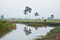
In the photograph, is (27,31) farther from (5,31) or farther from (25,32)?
(5,31)

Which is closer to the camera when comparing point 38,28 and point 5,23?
point 5,23

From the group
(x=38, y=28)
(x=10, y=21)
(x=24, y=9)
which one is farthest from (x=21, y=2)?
(x=38, y=28)

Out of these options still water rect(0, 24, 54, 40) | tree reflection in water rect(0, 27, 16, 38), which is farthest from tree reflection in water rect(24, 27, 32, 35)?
tree reflection in water rect(0, 27, 16, 38)

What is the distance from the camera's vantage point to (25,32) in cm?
538

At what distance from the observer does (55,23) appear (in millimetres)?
5746

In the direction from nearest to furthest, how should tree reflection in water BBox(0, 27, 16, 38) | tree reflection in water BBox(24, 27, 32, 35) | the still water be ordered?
1. the still water
2. tree reflection in water BBox(0, 27, 16, 38)
3. tree reflection in water BBox(24, 27, 32, 35)

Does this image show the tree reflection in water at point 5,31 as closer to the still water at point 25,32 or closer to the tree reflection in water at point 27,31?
the still water at point 25,32

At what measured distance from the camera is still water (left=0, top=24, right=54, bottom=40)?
16.1 ft

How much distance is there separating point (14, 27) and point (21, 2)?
70 cm

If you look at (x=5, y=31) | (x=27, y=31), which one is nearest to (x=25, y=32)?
(x=27, y=31)

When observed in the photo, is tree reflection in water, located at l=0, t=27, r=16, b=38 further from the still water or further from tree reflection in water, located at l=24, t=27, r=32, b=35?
tree reflection in water, located at l=24, t=27, r=32, b=35

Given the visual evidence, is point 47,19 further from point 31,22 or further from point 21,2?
point 21,2

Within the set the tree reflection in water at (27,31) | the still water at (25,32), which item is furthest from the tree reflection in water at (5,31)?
the tree reflection in water at (27,31)

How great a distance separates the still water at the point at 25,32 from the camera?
4922 millimetres
